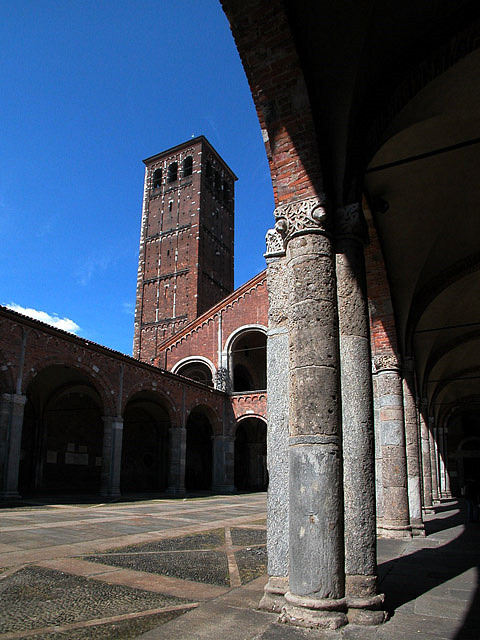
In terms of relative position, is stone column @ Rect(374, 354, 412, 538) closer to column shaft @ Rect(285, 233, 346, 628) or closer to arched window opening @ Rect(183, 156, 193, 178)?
column shaft @ Rect(285, 233, 346, 628)

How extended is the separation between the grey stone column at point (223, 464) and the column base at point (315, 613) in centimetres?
1963

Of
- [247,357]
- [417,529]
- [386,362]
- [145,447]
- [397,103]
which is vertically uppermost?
[247,357]

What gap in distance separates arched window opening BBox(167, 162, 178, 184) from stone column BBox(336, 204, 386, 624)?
126 feet

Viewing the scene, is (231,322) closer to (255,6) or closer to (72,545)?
(72,545)

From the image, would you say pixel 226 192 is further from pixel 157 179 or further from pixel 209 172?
pixel 157 179

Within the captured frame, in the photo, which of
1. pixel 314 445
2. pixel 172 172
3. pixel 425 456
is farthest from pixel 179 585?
pixel 172 172

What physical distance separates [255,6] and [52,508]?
11070 mm

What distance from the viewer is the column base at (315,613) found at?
299cm

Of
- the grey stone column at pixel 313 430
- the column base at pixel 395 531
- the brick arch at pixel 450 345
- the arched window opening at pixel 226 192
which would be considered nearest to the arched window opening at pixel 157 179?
the arched window opening at pixel 226 192

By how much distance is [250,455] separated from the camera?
26844 millimetres

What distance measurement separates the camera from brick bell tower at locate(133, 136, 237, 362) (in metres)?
36.3

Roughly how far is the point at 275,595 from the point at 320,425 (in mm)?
1270

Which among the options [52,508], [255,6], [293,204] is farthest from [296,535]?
[52,508]

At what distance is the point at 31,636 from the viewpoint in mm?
2867
